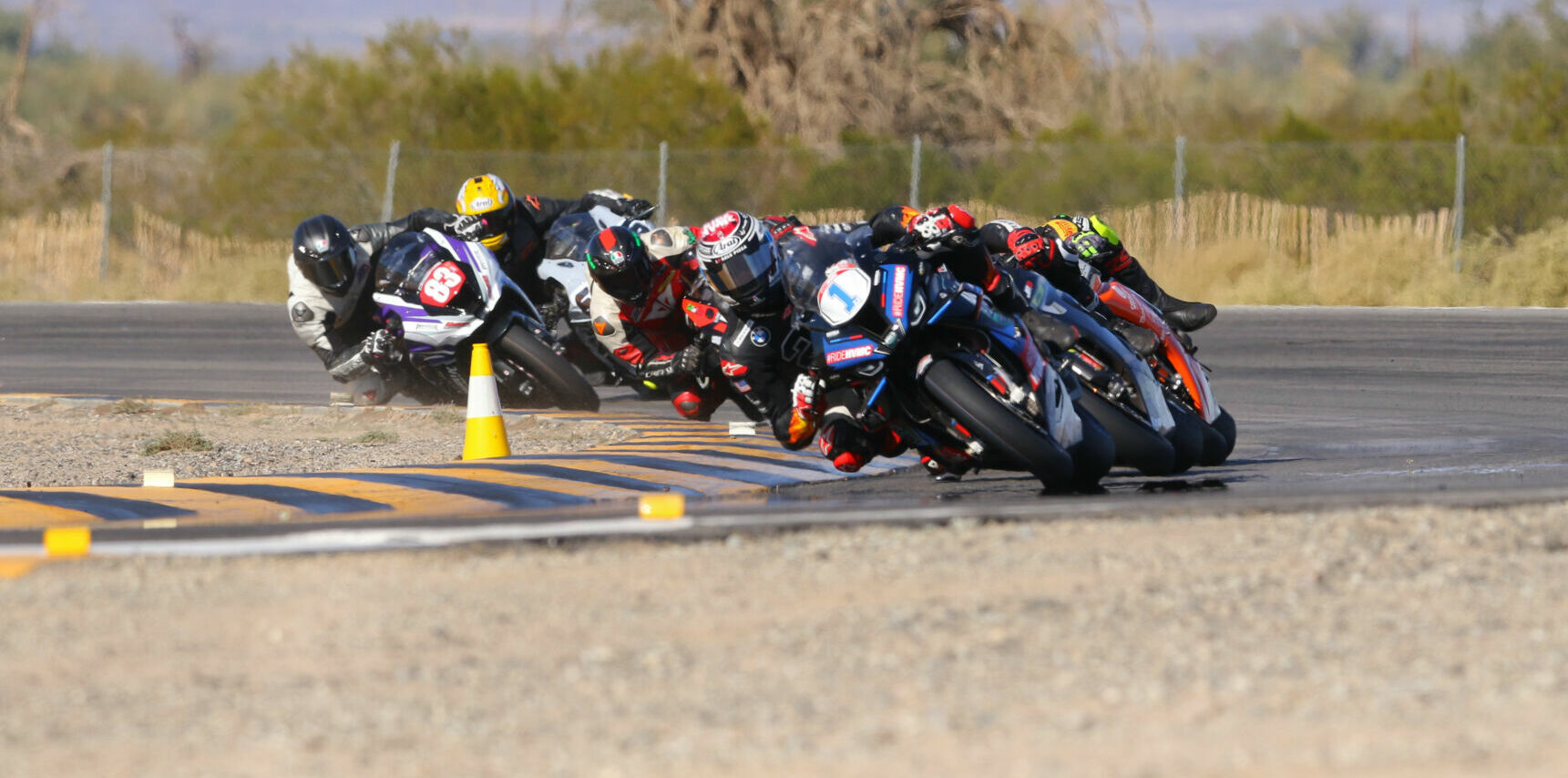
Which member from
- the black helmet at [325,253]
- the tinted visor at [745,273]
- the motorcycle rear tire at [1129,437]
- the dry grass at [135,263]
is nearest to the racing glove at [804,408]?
the tinted visor at [745,273]

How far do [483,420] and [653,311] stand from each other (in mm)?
1581

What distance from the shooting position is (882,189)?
25766 mm

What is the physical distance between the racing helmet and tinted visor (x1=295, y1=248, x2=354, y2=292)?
183 inches

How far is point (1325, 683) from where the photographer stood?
439 cm

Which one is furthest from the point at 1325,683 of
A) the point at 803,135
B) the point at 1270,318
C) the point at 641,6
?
the point at 641,6

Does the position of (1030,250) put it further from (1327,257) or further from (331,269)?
(1327,257)

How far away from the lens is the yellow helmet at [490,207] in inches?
521

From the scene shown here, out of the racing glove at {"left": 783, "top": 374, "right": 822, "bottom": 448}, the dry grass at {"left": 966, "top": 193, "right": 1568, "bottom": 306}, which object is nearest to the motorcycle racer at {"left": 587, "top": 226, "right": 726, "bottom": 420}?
the racing glove at {"left": 783, "top": 374, "right": 822, "bottom": 448}

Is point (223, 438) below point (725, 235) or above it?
below

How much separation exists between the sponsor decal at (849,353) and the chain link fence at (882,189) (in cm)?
1591

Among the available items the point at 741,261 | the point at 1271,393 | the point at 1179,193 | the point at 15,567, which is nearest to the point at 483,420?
the point at 741,261

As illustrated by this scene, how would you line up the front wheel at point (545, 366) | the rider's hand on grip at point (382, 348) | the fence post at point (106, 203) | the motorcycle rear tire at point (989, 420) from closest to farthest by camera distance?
1. the motorcycle rear tire at point (989, 420)
2. the front wheel at point (545, 366)
3. the rider's hand on grip at point (382, 348)
4. the fence post at point (106, 203)

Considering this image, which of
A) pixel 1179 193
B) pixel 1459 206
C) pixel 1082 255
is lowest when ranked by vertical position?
pixel 1082 255

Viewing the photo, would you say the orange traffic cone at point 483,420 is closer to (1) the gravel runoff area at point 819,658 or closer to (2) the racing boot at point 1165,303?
(2) the racing boot at point 1165,303
